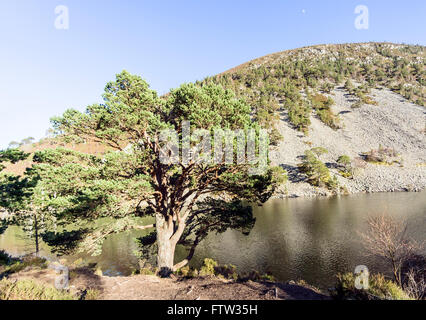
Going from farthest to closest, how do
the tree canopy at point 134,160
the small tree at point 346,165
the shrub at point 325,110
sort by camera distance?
the shrub at point 325,110 < the small tree at point 346,165 < the tree canopy at point 134,160

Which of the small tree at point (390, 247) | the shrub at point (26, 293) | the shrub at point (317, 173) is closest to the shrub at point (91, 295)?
the shrub at point (26, 293)

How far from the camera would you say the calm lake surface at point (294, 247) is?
60.6 feet

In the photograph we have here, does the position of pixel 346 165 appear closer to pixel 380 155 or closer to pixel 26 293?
pixel 380 155

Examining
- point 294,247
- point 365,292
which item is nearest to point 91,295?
point 365,292

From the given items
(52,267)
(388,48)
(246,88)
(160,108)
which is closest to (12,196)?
(52,267)

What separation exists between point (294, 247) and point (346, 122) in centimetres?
8340

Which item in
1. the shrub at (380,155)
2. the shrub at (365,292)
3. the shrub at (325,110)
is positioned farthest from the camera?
the shrub at (325,110)

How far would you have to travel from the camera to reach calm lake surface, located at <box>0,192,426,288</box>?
18.5m

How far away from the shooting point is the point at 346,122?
86.8 meters

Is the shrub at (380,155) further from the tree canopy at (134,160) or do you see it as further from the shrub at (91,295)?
the shrub at (91,295)

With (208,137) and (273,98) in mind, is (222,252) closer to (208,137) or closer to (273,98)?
(208,137)

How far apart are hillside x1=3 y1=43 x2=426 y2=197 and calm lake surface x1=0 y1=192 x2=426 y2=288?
15438 millimetres

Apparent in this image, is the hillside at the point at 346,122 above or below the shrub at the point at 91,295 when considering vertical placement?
above

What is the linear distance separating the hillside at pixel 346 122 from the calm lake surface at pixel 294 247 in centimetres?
1544
